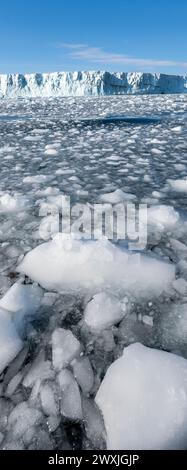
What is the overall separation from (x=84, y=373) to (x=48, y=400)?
16cm

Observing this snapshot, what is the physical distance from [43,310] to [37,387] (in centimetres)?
40

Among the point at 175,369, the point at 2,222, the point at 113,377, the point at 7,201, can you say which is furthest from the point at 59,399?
the point at 7,201

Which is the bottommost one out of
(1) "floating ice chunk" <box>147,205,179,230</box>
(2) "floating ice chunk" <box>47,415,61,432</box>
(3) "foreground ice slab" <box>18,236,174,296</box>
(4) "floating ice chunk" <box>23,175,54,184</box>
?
(2) "floating ice chunk" <box>47,415,61,432</box>

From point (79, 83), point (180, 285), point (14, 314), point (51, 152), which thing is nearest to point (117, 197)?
point (180, 285)

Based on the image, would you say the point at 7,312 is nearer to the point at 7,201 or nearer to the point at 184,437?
the point at 184,437

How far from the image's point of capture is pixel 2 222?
7.86 ft

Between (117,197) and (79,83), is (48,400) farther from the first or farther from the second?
(79,83)

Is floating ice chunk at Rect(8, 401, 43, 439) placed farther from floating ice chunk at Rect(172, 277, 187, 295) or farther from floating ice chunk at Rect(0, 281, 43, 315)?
floating ice chunk at Rect(172, 277, 187, 295)

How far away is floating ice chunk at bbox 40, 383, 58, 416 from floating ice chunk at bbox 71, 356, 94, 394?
10 cm

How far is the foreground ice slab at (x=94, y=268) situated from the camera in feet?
5.34

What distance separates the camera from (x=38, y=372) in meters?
1.18

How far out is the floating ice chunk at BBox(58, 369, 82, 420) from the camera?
1046mm

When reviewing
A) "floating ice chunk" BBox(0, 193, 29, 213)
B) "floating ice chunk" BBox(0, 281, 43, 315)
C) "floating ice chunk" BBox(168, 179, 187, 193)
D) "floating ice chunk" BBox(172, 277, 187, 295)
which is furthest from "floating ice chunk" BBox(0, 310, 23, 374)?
"floating ice chunk" BBox(168, 179, 187, 193)

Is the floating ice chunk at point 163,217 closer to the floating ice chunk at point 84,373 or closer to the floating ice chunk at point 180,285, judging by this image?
the floating ice chunk at point 180,285
